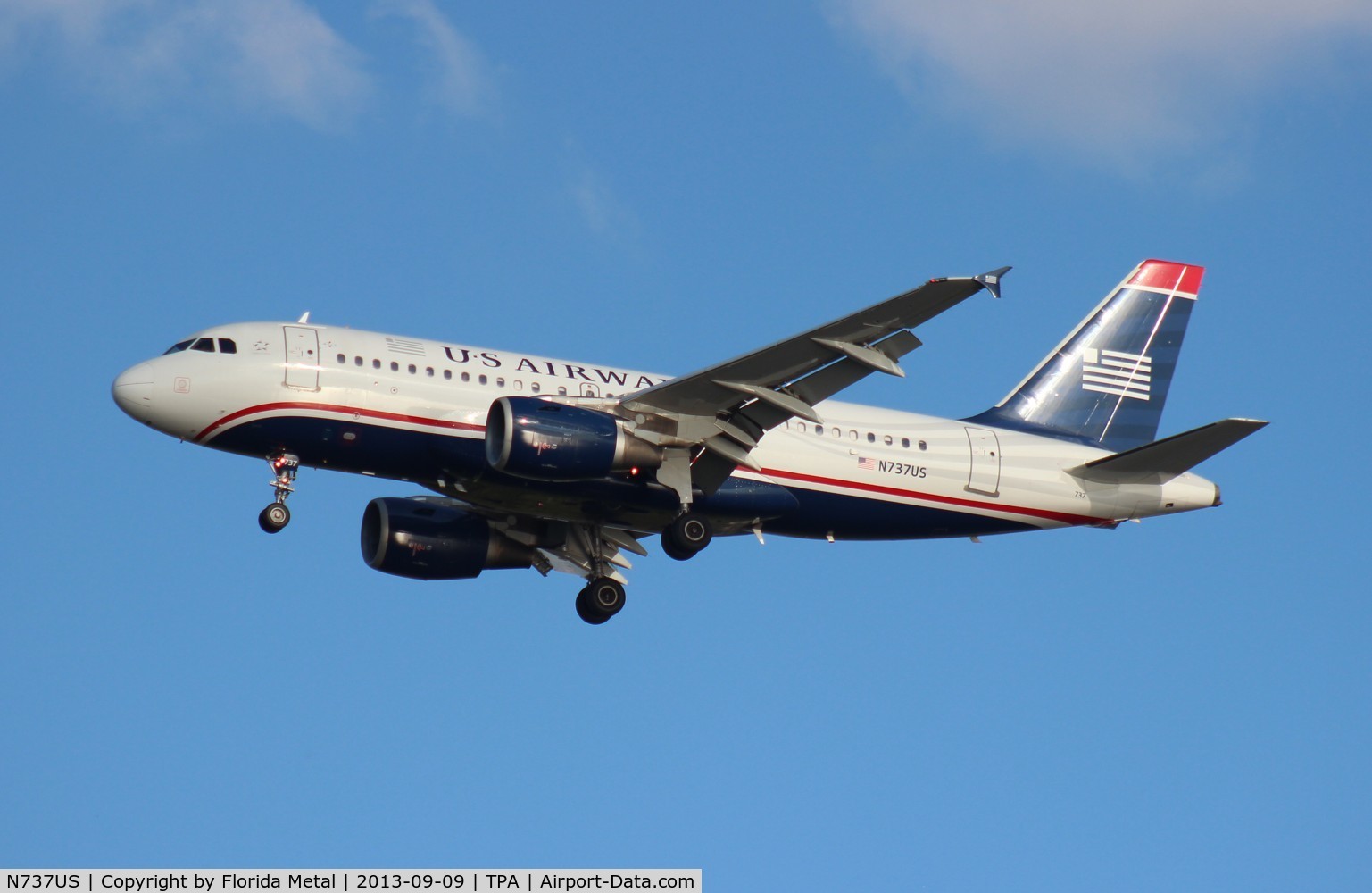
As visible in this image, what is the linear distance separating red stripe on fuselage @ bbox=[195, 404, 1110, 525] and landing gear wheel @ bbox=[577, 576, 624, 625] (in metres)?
4.81

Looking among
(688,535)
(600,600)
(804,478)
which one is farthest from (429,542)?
(804,478)

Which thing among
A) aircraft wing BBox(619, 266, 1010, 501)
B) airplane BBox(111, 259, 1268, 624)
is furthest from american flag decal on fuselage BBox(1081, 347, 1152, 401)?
aircraft wing BBox(619, 266, 1010, 501)

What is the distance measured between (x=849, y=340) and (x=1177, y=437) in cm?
838

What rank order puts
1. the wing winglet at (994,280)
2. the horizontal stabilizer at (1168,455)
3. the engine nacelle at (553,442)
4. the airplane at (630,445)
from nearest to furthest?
the wing winglet at (994,280)
the engine nacelle at (553,442)
the airplane at (630,445)
the horizontal stabilizer at (1168,455)

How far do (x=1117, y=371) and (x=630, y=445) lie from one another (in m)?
13.8

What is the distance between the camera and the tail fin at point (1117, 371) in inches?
1613

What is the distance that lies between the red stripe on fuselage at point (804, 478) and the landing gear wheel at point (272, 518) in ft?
5.96

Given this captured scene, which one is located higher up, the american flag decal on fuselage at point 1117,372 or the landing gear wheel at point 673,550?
the american flag decal on fuselage at point 1117,372

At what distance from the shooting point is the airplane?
110 ft

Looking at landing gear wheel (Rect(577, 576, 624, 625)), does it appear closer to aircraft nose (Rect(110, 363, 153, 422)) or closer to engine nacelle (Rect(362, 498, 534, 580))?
engine nacelle (Rect(362, 498, 534, 580))

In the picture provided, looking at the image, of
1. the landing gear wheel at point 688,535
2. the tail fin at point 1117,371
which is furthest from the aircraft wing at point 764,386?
the tail fin at point 1117,371

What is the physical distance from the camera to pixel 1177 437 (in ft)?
119

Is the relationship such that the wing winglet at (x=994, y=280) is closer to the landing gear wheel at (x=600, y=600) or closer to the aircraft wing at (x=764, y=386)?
the aircraft wing at (x=764, y=386)

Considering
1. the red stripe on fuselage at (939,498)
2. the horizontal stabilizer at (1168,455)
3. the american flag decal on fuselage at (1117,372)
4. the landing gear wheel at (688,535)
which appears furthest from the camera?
the american flag decal on fuselage at (1117,372)
